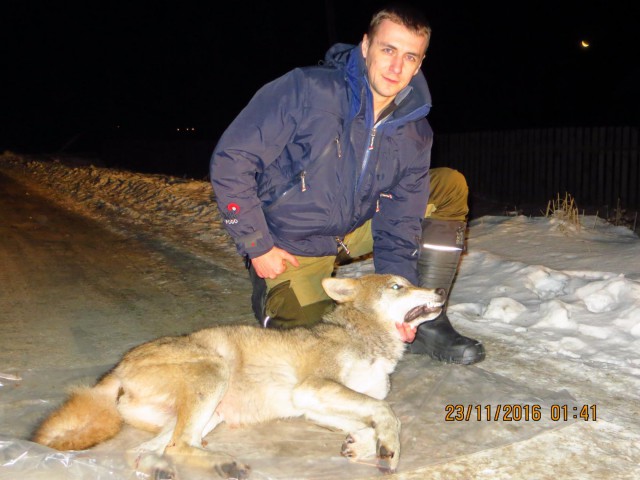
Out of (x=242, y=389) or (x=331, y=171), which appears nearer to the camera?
(x=242, y=389)

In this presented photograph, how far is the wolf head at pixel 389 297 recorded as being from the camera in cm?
416

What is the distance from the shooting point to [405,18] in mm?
4238

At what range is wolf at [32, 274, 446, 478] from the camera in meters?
3.28

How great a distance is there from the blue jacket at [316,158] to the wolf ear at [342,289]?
0.43m

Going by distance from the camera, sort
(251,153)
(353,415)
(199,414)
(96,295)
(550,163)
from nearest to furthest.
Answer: (199,414) < (353,415) < (251,153) < (96,295) < (550,163)

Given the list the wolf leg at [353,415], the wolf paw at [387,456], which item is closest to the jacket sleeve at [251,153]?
the wolf leg at [353,415]

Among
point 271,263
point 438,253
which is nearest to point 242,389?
point 271,263

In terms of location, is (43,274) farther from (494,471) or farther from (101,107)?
(101,107)

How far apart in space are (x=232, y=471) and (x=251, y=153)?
203 centimetres

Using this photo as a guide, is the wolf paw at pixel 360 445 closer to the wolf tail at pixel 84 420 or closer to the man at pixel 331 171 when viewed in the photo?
the man at pixel 331 171

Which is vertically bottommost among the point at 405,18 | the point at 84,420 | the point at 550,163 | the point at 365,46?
the point at 550,163

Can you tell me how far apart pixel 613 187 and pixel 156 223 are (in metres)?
10.0

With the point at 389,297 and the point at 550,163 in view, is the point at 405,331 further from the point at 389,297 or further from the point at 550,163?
the point at 550,163
